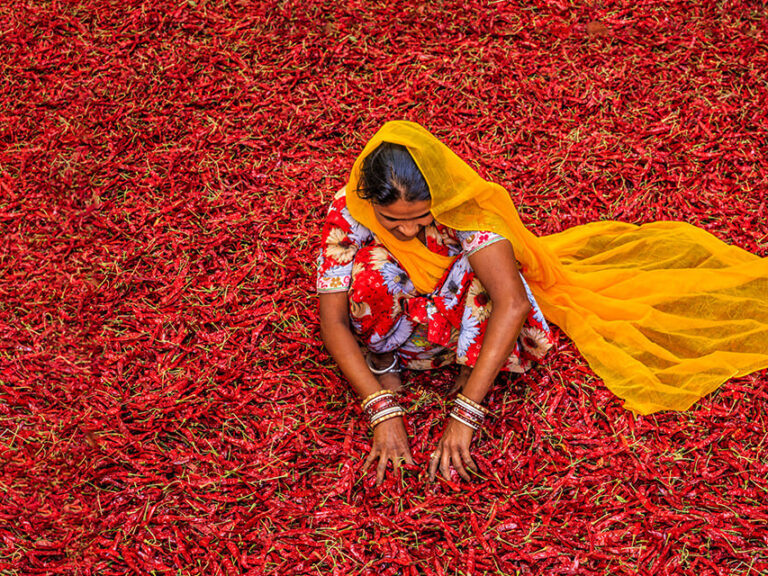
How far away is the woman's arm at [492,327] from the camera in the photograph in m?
2.80

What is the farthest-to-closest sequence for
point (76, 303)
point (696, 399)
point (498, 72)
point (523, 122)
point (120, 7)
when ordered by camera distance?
point (120, 7) → point (498, 72) → point (523, 122) → point (76, 303) → point (696, 399)

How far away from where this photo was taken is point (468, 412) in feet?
9.34

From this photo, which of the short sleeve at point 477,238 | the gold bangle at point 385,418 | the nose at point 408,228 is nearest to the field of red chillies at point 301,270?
the gold bangle at point 385,418

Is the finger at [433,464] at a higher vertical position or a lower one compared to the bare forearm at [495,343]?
lower

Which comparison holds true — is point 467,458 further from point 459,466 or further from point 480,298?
point 480,298

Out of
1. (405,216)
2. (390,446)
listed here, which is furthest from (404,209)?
(390,446)

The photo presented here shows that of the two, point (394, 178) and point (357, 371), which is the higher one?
point (394, 178)

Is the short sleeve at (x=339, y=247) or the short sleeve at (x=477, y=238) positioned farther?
the short sleeve at (x=339, y=247)

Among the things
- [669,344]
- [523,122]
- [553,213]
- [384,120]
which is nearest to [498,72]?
[523,122]

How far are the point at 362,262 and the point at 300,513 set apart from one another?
1.09 metres

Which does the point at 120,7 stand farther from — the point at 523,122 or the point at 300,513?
the point at 300,513

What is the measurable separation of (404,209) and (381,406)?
0.87 m

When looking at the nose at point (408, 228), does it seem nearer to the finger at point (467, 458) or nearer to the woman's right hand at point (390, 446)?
the woman's right hand at point (390, 446)

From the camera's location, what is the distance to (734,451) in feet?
9.53
